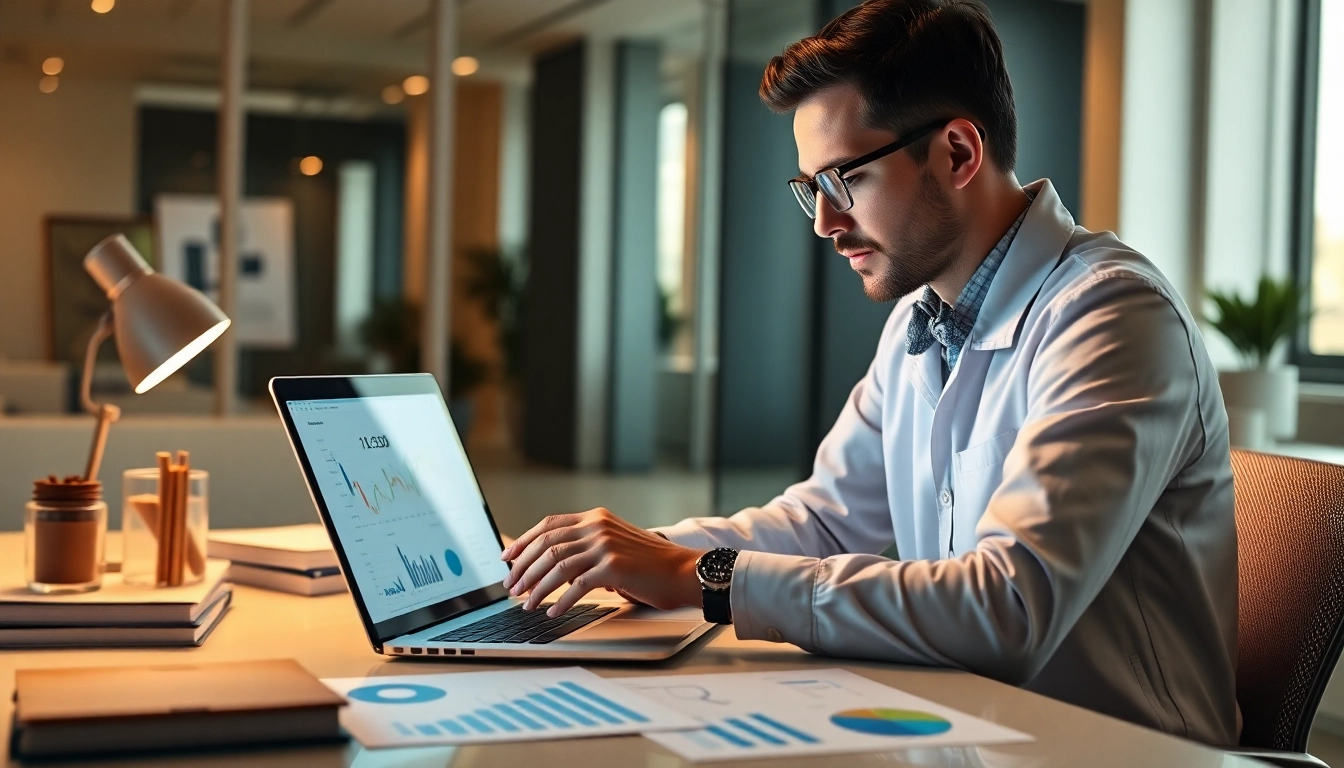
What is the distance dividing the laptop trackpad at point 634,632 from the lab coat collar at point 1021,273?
0.47 m

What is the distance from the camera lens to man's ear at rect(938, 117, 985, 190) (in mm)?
Result: 1487

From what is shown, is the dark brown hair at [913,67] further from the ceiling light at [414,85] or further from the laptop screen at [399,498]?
the ceiling light at [414,85]

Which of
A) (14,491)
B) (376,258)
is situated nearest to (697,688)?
(14,491)

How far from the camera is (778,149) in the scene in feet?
18.6

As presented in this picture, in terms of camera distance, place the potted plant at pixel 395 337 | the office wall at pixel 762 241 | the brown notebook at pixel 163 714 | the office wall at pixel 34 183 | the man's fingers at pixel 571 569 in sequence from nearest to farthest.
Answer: the brown notebook at pixel 163 714
the man's fingers at pixel 571 569
the office wall at pixel 34 183
the office wall at pixel 762 241
the potted plant at pixel 395 337

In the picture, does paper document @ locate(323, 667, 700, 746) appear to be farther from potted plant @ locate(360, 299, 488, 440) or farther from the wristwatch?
potted plant @ locate(360, 299, 488, 440)

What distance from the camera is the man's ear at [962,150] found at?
1487mm

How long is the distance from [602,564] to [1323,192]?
14.3ft

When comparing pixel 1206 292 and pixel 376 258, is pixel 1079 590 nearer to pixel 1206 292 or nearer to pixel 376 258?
pixel 1206 292

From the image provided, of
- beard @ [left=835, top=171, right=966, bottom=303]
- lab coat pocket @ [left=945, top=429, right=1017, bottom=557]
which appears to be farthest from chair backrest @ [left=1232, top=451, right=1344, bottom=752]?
beard @ [left=835, top=171, right=966, bottom=303]

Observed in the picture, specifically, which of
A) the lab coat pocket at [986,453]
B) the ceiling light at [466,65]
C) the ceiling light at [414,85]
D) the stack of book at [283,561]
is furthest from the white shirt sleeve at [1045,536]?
the ceiling light at [466,65]

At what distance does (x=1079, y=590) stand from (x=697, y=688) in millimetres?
360

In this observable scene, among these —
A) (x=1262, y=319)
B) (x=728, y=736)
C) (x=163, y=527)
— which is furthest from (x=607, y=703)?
(x=1262, y=319)

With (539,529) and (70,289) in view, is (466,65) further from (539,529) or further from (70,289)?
(539,529)
